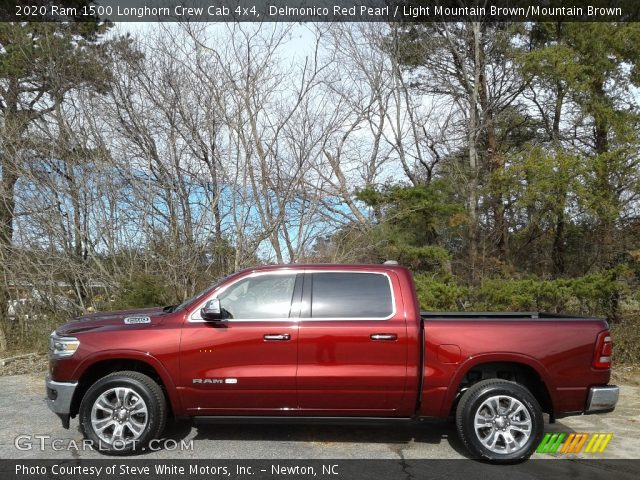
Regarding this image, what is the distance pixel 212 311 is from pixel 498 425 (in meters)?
2.73

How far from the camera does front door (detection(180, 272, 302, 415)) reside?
4.89 metres

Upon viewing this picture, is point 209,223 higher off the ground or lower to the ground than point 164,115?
lower

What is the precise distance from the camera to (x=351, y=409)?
16.1 feet

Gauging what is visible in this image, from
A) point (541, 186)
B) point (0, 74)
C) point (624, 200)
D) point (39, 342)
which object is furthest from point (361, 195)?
point (0, 74)

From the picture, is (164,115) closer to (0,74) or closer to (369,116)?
(0,74)

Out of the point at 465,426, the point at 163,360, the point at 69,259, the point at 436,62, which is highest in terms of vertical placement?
the point at 436,62

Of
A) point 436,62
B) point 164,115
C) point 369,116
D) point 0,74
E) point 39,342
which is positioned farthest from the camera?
point 436,62

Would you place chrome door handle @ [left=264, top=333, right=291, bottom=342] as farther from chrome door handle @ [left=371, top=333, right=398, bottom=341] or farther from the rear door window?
chrome door handle @ [left=371, top=333, right=398, bottom=341]

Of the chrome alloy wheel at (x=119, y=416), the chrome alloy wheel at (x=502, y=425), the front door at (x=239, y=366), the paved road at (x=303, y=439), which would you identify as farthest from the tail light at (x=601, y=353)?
the chrome alloy wheel at (x=119, y=416)

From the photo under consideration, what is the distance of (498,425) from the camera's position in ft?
15.9

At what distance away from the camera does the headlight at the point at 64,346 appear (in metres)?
5.00

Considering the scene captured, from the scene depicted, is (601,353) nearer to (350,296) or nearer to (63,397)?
(350,296)

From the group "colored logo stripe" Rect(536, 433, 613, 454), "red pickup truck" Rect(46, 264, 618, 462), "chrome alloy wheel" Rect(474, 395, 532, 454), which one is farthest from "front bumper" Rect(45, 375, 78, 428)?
"colored logo stripe" Rect(536, 433, 613, 454)

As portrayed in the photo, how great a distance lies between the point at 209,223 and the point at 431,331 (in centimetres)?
728
